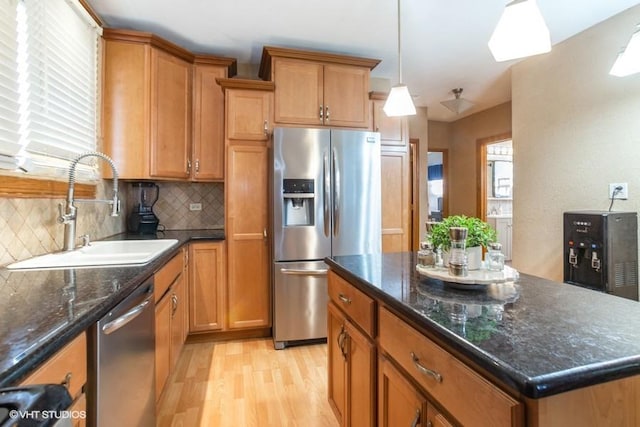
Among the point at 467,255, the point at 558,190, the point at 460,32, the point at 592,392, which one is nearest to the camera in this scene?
the point at 592,392

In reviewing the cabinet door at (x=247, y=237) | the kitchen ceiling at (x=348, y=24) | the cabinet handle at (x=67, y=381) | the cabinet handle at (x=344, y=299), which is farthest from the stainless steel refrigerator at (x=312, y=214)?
the cabinet handle at (x=67, y=381)

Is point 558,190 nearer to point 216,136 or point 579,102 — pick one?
point 579,102

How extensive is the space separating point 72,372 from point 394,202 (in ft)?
8.86

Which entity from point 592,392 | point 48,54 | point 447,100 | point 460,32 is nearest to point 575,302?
point 592,392

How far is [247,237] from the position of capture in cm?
276

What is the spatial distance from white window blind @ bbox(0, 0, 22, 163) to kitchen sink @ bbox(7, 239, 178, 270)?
0.47 m

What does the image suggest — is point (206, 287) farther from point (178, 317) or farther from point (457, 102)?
point (457, 102)

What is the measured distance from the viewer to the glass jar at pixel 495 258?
1.16m

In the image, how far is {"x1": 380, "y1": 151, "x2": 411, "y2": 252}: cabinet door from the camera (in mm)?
3084

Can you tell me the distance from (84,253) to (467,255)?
1976 mm

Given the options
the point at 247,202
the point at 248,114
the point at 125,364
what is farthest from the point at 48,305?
the point at 248,114

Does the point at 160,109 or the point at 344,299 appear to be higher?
the point at 160,109

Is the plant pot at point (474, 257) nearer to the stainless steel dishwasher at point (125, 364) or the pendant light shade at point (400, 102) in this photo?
the pendant light shade at point (400, 102)

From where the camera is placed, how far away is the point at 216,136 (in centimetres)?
293
